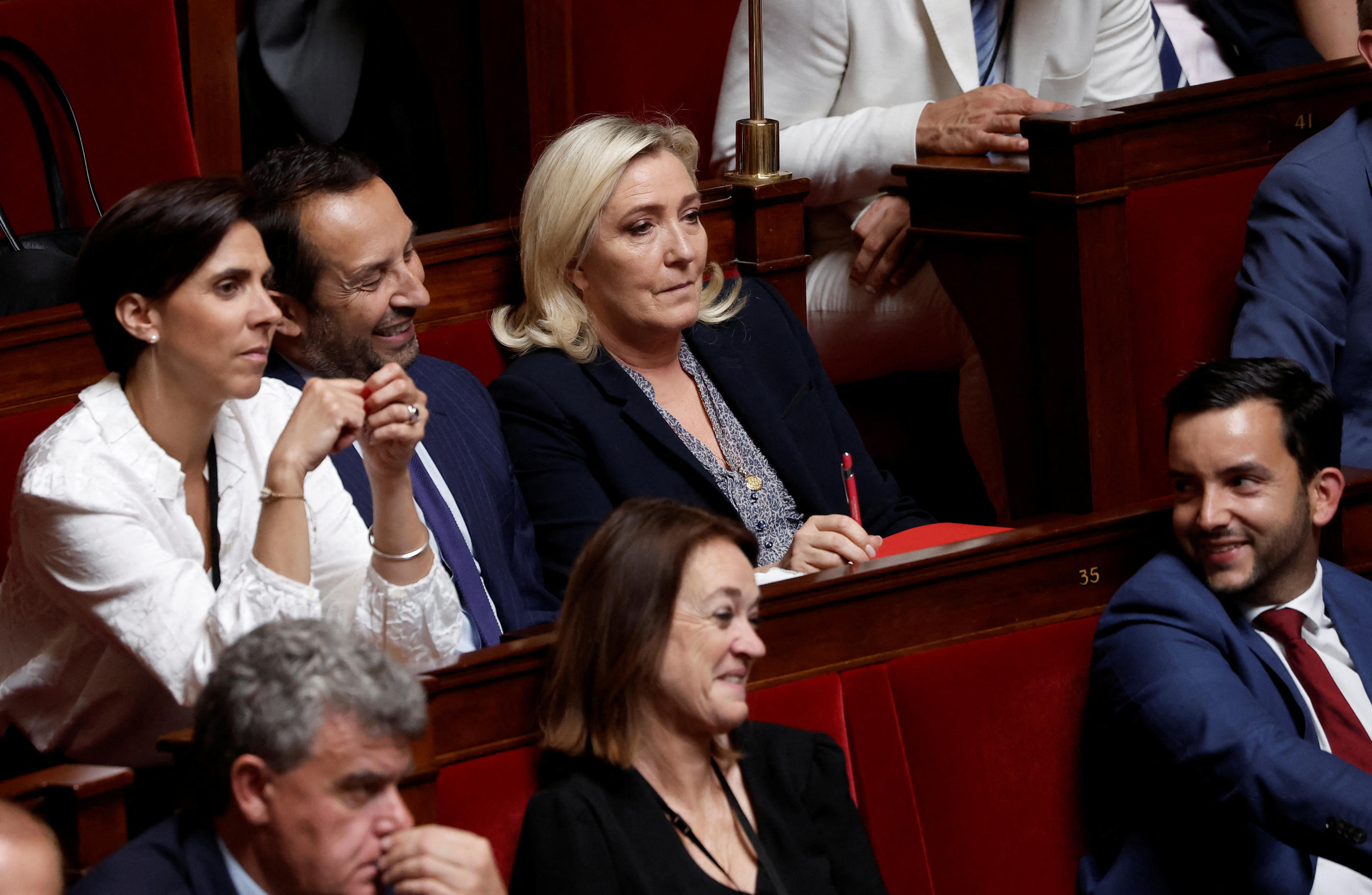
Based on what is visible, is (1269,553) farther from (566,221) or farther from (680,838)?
(566,221)

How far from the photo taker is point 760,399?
66.2 inches

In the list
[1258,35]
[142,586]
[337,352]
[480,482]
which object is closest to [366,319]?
[337,352]

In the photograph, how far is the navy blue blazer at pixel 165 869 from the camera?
2.81 ft

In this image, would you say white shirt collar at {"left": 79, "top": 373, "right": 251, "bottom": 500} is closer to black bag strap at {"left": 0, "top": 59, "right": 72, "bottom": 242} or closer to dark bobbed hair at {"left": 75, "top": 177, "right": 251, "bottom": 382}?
dark bobbed hair at {"left": 75, "top": 177, "right": 251, "bottom": 382}

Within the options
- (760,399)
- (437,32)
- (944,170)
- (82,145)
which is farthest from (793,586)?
(437,32)

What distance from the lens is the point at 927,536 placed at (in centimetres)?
148

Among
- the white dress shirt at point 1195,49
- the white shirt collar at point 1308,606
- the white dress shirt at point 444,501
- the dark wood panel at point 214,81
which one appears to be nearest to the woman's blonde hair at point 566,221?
the white dress shirt at point 444,501

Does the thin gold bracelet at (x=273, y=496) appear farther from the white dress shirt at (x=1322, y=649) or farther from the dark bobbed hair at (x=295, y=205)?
the white dress shirt at (x=1322, y=649)

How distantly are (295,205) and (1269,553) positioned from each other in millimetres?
892

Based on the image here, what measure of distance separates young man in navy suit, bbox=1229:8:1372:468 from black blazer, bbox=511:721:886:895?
2.55 ft

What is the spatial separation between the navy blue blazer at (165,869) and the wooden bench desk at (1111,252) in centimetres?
109

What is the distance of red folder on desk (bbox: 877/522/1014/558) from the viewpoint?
4.82ft

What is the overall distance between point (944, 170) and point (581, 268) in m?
0.44

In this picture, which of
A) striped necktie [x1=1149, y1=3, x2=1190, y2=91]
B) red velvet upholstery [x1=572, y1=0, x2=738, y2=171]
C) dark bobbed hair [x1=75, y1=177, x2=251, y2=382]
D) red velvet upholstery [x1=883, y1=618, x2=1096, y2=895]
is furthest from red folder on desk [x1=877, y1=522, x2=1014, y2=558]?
striped necktie [x1=1149, y1=3, x2=1190, y2=91]
